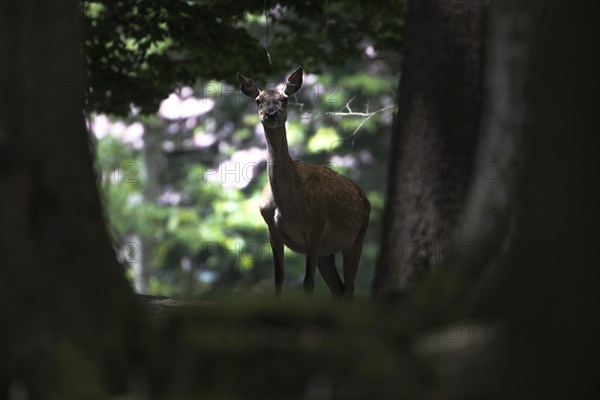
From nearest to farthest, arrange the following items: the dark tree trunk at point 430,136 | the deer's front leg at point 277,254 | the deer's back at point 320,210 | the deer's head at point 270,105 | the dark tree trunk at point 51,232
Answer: the dark tree trunk at point 51,232 < the dark tree trunk at point 430,136 < the deer's head at point 270,105 < the deer's back at point 320,210 < the deer's front leg at point 277,254

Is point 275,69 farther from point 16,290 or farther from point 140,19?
point 16,290

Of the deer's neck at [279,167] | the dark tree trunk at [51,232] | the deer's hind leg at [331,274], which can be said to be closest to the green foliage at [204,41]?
the deer's neck at [279,167]

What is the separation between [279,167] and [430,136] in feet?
11.3

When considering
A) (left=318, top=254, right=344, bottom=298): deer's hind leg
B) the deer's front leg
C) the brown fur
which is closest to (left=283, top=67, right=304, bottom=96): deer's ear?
the brown fur

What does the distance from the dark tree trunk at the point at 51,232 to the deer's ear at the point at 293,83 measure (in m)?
5.61

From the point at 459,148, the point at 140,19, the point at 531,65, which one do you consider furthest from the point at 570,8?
the point at 140,19

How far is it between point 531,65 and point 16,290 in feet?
8.80

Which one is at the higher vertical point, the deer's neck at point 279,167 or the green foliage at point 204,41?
the green foliage at point 204,41

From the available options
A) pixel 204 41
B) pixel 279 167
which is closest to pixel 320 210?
pixel 279 167

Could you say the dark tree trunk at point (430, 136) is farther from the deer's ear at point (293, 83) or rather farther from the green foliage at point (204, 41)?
the green foliage at point (204, 41)

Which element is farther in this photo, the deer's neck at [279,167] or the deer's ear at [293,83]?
the deer's ear at [293,83]

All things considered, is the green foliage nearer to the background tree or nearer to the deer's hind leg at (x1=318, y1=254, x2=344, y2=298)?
the deer's hind leg at (x1=318, y1=254, x2=344, y2=298)

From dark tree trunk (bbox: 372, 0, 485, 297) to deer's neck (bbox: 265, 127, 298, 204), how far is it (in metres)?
3.06

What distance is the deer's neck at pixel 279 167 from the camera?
10.5m
